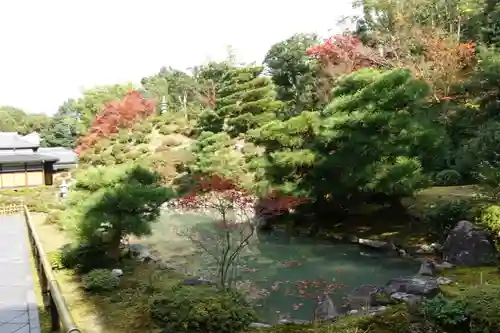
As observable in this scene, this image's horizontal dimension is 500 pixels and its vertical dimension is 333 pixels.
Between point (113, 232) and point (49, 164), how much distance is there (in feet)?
64.1

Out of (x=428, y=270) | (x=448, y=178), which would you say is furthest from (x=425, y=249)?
(x=448, y=178)

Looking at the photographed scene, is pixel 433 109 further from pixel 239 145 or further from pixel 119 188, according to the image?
pixel 119 188

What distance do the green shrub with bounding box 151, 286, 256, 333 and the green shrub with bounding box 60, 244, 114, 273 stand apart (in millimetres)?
2941

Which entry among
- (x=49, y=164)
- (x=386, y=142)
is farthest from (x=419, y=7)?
(x=49, y=164)

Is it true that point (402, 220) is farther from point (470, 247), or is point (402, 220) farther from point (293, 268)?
point (293, 268)

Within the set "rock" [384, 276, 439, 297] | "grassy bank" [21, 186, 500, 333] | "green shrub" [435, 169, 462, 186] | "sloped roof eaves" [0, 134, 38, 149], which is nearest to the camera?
"grassy bank" [21, 186, 500, 333]

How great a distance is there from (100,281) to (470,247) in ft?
20.5

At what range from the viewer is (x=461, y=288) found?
18.3 ft

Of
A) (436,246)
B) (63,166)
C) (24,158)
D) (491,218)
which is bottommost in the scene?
(436,246)

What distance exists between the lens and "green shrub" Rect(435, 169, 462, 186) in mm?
14055

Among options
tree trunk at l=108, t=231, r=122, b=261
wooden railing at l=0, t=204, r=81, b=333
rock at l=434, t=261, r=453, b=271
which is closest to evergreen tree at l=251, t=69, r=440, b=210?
rock at l=434, t=261, r=453, b=271

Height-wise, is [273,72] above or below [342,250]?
above

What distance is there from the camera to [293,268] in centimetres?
901

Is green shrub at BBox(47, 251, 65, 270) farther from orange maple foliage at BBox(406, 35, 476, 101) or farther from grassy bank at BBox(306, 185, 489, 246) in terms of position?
orange maple foliage at BBox(406, 35, 476, 101)
